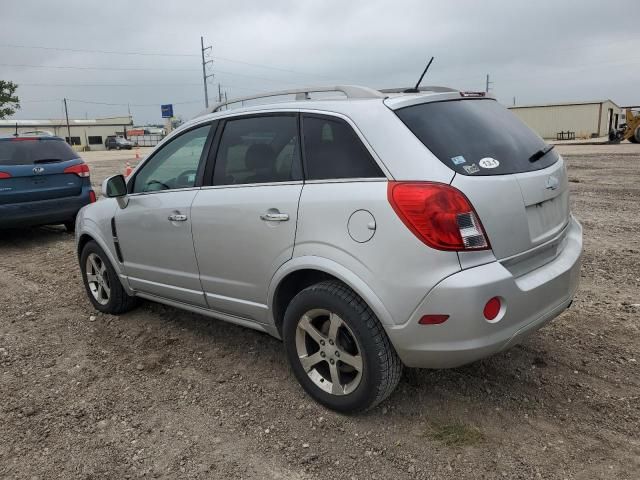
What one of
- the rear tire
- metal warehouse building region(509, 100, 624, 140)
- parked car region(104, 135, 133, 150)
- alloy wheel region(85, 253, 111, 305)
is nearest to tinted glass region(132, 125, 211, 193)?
the rear tire

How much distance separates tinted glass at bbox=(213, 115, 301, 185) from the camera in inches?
122

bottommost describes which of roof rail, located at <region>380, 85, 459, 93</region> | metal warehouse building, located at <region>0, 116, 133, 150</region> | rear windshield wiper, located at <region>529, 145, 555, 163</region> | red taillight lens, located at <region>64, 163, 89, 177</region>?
red taillight lens, located at <region>64, 163, 89, 177</region>

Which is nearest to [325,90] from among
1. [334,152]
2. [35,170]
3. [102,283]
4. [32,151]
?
[334,152]

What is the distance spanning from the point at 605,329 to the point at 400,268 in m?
2.28

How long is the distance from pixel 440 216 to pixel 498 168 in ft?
1.65

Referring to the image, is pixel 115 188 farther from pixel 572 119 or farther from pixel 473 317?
pixel 572 119

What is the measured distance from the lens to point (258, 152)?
331cm

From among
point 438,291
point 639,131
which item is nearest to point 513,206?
point 438,291

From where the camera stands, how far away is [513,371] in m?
3.37

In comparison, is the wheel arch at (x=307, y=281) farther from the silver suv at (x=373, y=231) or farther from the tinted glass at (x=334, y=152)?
the tinted glass at (x=334, y=152)

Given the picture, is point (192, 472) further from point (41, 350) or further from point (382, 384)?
point (41, 350)

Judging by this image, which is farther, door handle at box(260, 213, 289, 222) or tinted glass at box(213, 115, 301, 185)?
tinted glass at box(213, 115, 301, 185)

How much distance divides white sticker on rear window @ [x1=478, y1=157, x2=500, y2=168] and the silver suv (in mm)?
13

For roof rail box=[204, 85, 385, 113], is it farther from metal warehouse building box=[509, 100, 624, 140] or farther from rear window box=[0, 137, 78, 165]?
metal warehouse building box=[509, 100, 624, 140]
